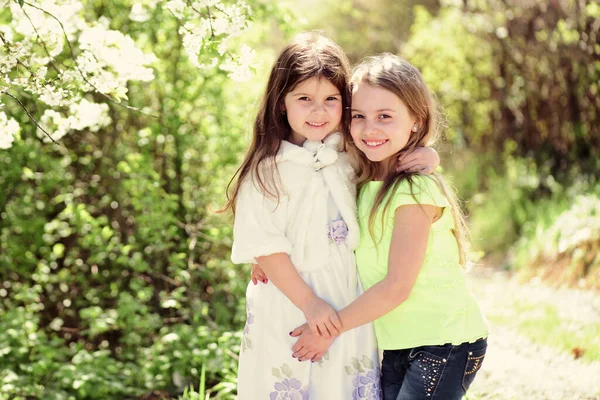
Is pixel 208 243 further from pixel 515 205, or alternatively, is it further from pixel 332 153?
pixel 515 205

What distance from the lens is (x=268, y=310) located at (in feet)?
7.11

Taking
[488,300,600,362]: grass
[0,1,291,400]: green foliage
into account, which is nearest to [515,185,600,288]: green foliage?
[488,300,600,362]: grass

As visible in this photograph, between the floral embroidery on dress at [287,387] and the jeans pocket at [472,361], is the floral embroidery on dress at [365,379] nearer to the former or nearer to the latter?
the floral embroidery on dress at [287,387]

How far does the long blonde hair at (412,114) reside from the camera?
6.81ft

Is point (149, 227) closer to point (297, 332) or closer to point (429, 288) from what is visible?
point (297, 332)

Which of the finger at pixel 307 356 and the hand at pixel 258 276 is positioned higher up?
the hand at pixel 258 276

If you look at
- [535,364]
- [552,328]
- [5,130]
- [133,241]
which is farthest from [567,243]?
[5,130]

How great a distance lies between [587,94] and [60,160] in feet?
15.3

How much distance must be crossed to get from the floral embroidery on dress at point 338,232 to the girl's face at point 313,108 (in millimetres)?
267

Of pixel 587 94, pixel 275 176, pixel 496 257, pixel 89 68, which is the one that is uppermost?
pixel 587 94

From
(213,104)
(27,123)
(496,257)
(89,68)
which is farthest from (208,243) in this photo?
(496,257)

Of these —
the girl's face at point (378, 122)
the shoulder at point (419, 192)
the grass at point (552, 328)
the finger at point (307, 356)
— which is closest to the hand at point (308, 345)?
the finger at point (307, 356)

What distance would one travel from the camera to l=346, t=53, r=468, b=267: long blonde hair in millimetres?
2076

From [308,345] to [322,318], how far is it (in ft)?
0.33
